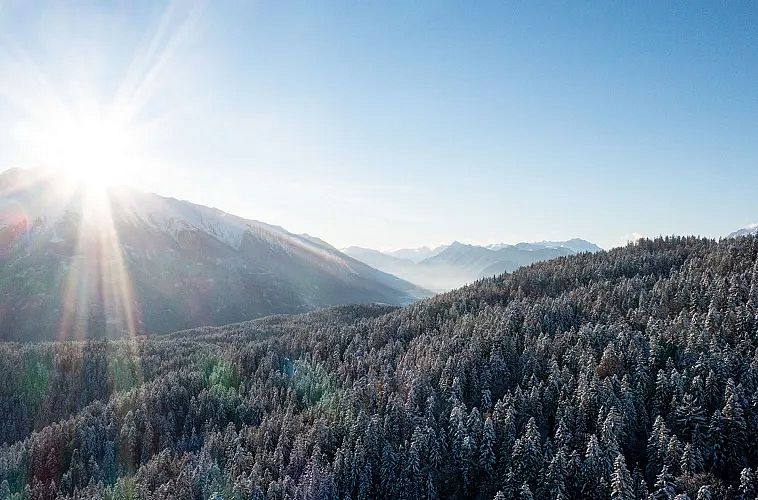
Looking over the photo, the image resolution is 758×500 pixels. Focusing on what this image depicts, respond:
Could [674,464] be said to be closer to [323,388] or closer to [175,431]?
[323,388]

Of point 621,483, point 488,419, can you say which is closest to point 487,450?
point 488,419

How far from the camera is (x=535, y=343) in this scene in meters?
148

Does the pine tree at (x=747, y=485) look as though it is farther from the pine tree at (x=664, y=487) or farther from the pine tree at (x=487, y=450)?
the pine tree at (x=487, y=450)

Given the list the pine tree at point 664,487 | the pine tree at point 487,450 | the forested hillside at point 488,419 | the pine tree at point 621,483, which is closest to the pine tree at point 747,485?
the forested hillside at point 488,419

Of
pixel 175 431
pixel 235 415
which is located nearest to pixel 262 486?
pixel 235 415

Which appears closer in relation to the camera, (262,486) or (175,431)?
(262,486)

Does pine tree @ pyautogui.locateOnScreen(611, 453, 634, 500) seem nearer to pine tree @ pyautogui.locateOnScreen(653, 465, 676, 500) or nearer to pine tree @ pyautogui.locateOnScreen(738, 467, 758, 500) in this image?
pine tree @ pyautogui.locateOnScreen(653, 465, 676, 500)

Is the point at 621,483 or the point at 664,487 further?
the point at 664,487

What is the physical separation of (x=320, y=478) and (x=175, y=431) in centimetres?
9388

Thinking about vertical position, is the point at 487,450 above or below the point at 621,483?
below

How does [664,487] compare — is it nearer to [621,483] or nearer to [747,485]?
[621,483]

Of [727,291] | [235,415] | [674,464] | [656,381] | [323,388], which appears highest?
[727,291]

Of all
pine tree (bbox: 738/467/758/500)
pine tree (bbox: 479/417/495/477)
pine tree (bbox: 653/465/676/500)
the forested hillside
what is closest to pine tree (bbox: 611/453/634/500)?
the forested hillside

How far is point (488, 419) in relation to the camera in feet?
339
